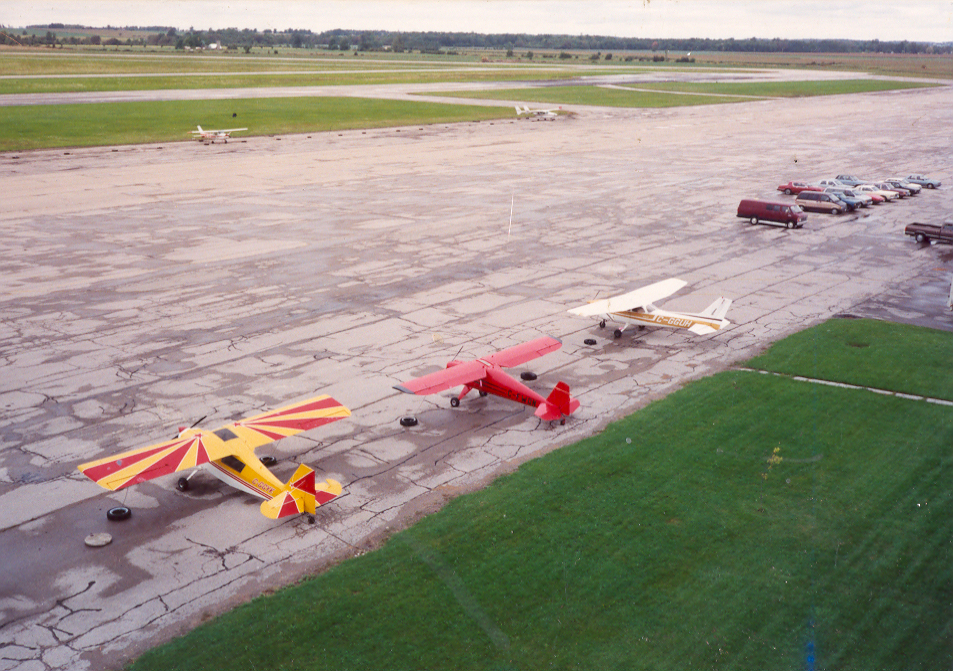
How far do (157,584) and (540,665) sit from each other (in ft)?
29.0

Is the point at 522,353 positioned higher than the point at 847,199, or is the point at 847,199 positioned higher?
the point at 847,199

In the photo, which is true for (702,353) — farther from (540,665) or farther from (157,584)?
(157,584)

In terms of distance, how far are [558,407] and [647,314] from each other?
1025cm

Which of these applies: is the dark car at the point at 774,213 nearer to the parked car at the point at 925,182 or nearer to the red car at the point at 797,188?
the red car at the point at 797,188

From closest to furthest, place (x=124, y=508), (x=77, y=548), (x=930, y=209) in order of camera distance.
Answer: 1. (x=77, y=548)
2. (x=124, y=508)
3. (x=930, y=209)

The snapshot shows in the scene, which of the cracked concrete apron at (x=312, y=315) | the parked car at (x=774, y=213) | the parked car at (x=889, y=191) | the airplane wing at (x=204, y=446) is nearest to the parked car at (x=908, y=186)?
the parked car at (x=889, y=191)

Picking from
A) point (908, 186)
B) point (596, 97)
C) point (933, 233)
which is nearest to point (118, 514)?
point (933, 233)

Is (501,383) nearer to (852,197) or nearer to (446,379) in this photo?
(446,379)

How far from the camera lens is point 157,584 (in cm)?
1780

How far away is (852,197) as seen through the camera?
214ft

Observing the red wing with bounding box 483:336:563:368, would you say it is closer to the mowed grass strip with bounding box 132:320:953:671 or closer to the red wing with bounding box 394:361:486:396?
the red wing with bounding box 394:361:486:396

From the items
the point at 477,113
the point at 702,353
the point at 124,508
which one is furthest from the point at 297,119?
the point at 124,508

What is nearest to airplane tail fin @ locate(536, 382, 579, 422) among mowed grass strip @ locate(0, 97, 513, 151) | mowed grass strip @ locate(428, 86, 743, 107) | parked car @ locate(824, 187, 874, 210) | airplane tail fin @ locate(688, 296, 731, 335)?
airplane tail fin @ locate(688, 296, 731, 335)

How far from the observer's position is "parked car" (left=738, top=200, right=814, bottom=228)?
186ft
